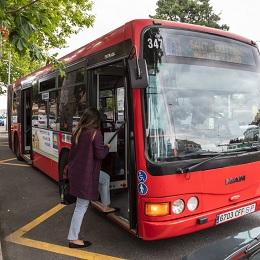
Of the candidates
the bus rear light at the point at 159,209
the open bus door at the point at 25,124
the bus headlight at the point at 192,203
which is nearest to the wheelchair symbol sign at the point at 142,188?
the bus rear light at the point at 159,209

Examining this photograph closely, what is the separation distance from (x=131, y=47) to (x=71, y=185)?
6.11 feet

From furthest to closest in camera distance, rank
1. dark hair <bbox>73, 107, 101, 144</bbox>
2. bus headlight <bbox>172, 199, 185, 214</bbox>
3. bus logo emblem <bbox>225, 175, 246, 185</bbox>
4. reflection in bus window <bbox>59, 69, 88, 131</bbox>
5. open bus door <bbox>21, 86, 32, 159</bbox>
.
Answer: open bus door <bbox>21, 86, 32, 159</bbox>, reflection in bus window <bbox>59, 69, 88, 131</bbox>, dark hair <bbox>73, 107, 101, 144</bbox>, bus logo emblem <bbox>225, 175, 246, 185</bbox>, bus headlight <bbox>172, 199, 185, 214</bbox>

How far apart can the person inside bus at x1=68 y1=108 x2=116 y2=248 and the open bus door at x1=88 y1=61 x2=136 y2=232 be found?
573 millimetres

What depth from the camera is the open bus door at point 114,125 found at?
623cm

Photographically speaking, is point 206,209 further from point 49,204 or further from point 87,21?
point 87,21

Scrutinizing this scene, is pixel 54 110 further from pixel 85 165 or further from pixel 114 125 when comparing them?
pixel 85 165

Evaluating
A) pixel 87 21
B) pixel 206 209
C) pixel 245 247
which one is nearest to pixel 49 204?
pixel 206 209

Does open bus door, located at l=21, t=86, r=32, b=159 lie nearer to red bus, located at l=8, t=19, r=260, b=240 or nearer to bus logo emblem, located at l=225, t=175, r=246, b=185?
red bus, located at l=8, t=19, r=260, b=240

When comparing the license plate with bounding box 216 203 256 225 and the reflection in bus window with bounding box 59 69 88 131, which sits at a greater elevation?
the reflection in bus window with bounding box 59 69 88 131

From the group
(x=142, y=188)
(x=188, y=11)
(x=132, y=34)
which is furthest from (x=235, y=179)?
(x=188, y=11)

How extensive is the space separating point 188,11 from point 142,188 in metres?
39.0

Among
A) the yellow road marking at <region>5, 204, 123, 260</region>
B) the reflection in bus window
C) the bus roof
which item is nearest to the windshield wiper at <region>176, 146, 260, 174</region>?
the yellow road marking at <region>5, 204, 123, 260</region>

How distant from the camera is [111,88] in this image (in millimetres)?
7414

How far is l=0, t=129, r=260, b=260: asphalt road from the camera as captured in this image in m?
5.12
